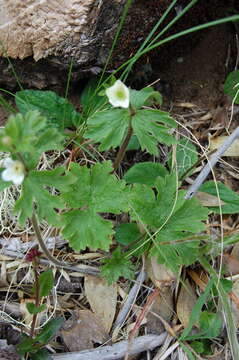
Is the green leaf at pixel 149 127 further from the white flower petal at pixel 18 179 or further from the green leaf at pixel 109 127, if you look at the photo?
the white flower petal at pixel 18 179

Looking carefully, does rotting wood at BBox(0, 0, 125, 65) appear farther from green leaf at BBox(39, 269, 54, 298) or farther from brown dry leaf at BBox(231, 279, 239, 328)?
brown dry leaf at BBox(231, 279, 239, 328)

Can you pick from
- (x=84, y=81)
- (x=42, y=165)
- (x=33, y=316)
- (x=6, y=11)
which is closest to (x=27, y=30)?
(x=6, y=11)

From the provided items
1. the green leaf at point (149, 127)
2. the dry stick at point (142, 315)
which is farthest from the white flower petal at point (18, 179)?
the dry stick at point (142, 315)

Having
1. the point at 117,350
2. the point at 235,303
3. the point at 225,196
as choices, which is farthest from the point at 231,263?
the point at 117,350

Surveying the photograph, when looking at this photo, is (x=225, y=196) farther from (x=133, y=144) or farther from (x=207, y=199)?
(x=133, y=144)

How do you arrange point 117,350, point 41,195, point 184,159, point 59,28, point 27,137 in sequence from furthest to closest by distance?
point 184,159 → point 59,28 → point 117,350 → point 41,195 → point 27,137
